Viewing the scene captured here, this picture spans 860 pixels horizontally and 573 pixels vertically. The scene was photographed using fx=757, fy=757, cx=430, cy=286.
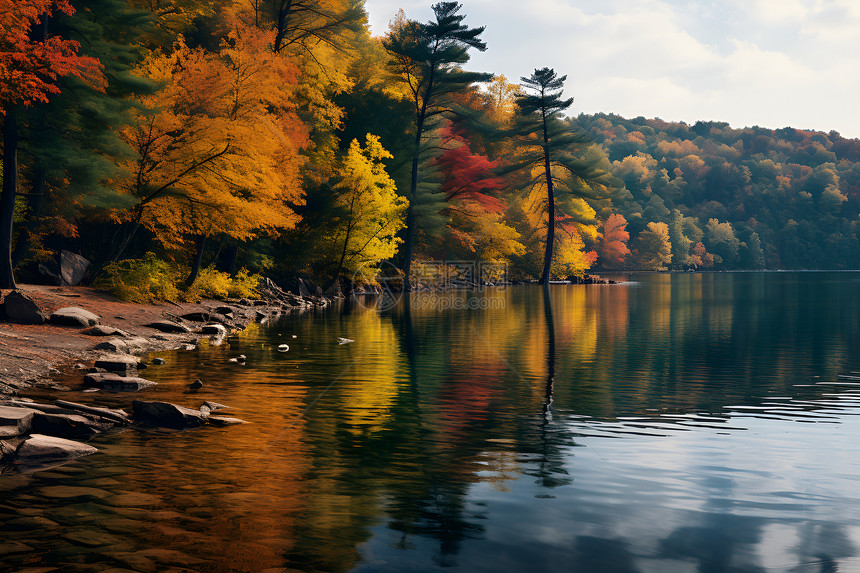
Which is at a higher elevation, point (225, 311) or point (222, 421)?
point (225, 311)

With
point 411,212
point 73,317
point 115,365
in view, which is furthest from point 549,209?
point 115,365

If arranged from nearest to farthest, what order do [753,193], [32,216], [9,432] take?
[9,432] < [32,216] < [753,193]

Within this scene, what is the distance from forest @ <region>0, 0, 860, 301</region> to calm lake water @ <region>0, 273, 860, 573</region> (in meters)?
Result: 11.1

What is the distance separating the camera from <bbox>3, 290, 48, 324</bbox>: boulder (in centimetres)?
2192

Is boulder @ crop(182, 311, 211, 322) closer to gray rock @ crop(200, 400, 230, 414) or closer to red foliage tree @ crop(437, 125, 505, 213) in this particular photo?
gray rock @ crop(200, 400, 230, 414)

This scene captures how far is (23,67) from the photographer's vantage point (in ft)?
75.2

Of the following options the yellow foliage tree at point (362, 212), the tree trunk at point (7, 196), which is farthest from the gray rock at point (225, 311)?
the yellow foliage tree at point (362, 212)

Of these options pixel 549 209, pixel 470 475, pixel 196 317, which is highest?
pixel 549 209

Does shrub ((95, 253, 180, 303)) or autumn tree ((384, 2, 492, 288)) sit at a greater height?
autumn tree ((384, 2, 492, 288))

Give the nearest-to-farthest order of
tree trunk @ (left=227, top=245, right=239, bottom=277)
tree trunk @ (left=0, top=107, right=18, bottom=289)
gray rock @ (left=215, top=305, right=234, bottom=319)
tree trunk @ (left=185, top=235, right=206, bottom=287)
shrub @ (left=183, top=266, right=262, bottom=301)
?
tree trunk @ (left=0, top=107, right=18, bottom=289), gray rock @ (left=215, top=305, right=234, bottom=319), tree trunk @ (left=185, top=235, right=206, bottom=287), shrub @ (left=183, top=266, right=262, bottom=301), tree trunk @ (left=227, top=245, right=239, bottom=277)

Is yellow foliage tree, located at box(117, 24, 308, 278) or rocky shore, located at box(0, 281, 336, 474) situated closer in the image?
rocky shore, located at box(0, 281, 336, 474)

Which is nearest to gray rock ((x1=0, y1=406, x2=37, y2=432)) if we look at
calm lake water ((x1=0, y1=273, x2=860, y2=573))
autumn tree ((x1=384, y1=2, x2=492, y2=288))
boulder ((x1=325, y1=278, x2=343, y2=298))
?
calm lake water ((x1=0, y1=273, x2=860, y2=573))

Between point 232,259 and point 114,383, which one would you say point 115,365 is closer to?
point 114,383

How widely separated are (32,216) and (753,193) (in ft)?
537
